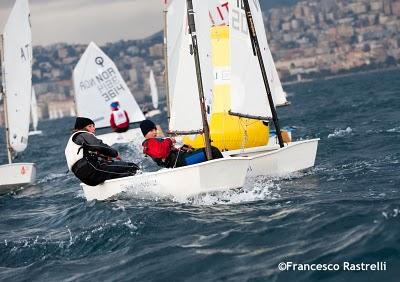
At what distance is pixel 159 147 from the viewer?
Result: 13.5m

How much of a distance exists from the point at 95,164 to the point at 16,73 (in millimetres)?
8229

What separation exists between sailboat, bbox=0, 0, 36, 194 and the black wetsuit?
7144 mm

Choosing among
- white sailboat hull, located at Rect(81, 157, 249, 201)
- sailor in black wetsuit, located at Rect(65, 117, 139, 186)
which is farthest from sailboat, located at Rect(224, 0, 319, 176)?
sailor in black wetsuit, located at Rect(65, 117, 139, 186)

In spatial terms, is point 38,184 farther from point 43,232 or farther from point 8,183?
point 43,232

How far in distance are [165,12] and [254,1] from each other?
19.0 ft

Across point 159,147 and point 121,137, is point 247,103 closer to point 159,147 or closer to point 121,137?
point 159,147

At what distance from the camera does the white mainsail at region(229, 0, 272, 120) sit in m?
15.6

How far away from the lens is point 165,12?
21.8 m

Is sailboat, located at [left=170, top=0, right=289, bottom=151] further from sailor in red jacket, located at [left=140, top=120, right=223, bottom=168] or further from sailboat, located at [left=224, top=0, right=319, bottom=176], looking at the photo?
sailor in red jacket, located at [left=140, top=120, right=223, bottom=168]

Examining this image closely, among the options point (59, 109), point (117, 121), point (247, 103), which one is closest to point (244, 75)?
point (247, 103)

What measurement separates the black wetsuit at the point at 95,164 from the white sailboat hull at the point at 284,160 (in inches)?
84.9

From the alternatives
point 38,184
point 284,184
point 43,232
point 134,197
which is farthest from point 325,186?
point 38,184

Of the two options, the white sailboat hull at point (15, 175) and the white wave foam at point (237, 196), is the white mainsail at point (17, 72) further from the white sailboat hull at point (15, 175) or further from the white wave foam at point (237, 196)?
the white wave foam at point (237, 196)

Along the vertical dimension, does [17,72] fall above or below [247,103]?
above
